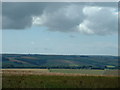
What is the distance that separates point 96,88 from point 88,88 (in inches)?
29.4

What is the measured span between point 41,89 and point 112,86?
22.1 feet

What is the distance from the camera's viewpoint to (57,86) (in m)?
29.1

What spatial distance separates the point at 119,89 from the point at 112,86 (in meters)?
1.50

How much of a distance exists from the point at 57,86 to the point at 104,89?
4.59 m

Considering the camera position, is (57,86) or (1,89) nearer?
(1,89)

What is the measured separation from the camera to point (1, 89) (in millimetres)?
26375

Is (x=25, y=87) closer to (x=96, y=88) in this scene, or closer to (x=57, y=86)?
(x=57, y=86)

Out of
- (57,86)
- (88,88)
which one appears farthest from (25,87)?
(88,88)

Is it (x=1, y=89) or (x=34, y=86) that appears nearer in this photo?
(x=1, y=89)

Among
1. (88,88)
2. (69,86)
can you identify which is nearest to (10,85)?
(69,86)

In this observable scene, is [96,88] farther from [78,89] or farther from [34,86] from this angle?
[34,86]

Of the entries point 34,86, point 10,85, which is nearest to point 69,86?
point 34,86

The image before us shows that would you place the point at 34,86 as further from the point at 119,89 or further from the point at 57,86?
the point at 119,89

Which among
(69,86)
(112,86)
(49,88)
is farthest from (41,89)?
(112,86)
